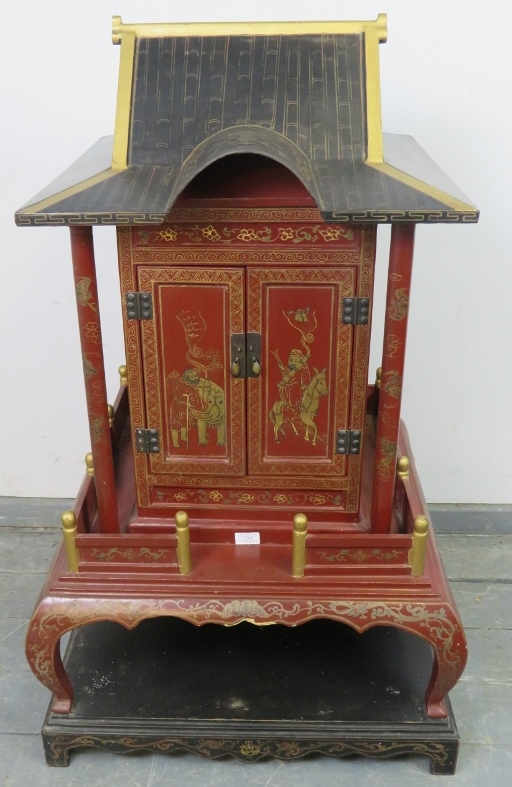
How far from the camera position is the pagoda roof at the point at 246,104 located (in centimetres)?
147

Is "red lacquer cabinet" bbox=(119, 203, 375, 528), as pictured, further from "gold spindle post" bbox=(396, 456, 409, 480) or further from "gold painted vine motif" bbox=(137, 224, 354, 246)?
"gold spindle post" bbox=(396, 456, 409, 480)

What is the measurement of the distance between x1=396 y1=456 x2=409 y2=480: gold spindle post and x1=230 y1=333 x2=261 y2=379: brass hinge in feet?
1.47

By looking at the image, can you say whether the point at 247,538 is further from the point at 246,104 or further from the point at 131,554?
the point at 246,104

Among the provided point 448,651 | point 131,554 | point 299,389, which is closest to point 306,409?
point 299,389

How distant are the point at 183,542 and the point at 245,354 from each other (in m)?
0.43

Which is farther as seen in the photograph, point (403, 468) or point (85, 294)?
point (403, 468)

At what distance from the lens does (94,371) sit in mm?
1617

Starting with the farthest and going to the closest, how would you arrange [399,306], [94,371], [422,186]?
1. [94,371]
2. [399,306]
3. [422,186]

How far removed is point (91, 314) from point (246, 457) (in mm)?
488

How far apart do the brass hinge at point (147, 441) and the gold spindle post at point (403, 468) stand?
23.4 inches

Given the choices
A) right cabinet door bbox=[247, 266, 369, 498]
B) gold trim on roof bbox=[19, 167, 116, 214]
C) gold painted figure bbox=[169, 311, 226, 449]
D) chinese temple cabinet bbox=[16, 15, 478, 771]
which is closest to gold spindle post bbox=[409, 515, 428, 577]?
chinese temple cabinet bbox=[16, 15, 478, 771]

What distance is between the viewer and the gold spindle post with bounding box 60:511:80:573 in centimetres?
161

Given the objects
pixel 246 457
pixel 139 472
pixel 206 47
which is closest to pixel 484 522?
pixel 246 457

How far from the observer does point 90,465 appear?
1.84 meters
